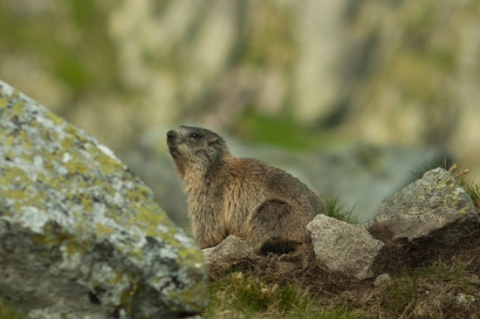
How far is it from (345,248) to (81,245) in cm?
404

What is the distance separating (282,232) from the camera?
12.3 m

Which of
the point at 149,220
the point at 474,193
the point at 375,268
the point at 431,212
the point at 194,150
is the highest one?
the point at 194,150

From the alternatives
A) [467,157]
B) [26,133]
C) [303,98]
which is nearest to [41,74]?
[303,98]

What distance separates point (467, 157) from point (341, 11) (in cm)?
2297

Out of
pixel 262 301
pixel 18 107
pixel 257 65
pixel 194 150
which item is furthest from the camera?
pixel 257 65

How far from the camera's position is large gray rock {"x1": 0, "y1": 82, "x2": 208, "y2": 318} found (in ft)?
25.5

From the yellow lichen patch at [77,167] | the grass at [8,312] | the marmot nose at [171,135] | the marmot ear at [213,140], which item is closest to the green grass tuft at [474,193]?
the marmot ear at [213,140]

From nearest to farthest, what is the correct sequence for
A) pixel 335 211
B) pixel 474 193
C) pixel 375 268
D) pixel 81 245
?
1. pixel 81 245
2. pixel 375 268
3. pixel 474 193
4. pixel 335 211

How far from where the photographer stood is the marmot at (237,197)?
12398mm

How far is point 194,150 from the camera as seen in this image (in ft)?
46.4

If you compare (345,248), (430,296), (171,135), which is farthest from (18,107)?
(171,135)

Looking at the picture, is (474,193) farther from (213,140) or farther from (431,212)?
(213,140)

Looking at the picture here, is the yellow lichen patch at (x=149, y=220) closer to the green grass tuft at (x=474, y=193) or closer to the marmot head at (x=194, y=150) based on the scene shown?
the green grass tuft at (x=474, y=193)

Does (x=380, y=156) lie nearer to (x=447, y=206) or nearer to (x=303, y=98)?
(x=447, y=206)
